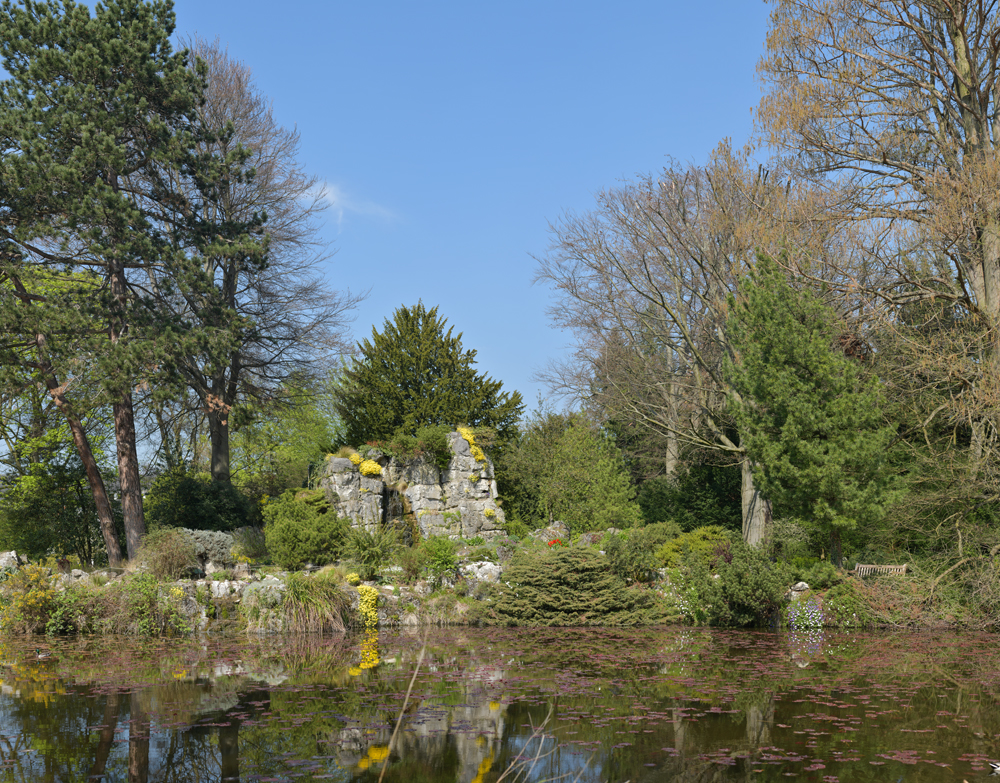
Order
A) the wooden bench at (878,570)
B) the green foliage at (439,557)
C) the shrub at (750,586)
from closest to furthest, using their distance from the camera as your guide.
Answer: the shrub at (750,586) → the wooden bench at (878,570) → the green foliage at (439,557)

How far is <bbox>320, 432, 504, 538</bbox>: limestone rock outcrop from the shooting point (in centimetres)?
2031

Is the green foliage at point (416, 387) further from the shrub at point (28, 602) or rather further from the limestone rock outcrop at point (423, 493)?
the shrub at point (28, 602)

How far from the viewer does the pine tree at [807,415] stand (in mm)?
14266

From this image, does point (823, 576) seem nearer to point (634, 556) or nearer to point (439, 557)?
point (634, 556)

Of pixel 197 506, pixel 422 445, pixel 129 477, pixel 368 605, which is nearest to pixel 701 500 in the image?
pixel 422 445

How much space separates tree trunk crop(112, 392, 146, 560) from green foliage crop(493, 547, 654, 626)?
30.8ft

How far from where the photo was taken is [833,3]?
636 inches

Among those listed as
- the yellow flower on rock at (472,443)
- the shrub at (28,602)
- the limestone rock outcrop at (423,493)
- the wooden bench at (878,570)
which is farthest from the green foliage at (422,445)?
the wooden bench at (878,570)

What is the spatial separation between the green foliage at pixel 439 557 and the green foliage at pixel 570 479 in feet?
13.9

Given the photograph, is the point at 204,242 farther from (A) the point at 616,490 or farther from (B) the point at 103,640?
(A) the point at 616,490

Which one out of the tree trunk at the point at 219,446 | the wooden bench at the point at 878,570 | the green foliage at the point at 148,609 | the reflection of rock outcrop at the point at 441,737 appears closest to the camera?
the reflection of rock outcrop at the point at 441,737

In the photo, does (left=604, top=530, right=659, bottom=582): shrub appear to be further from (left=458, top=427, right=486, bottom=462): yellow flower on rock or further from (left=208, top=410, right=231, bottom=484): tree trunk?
(left=208, top=410, right=231, bottom=484): tree trunk

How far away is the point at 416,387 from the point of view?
24.1 m

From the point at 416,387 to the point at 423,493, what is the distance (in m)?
4.03
